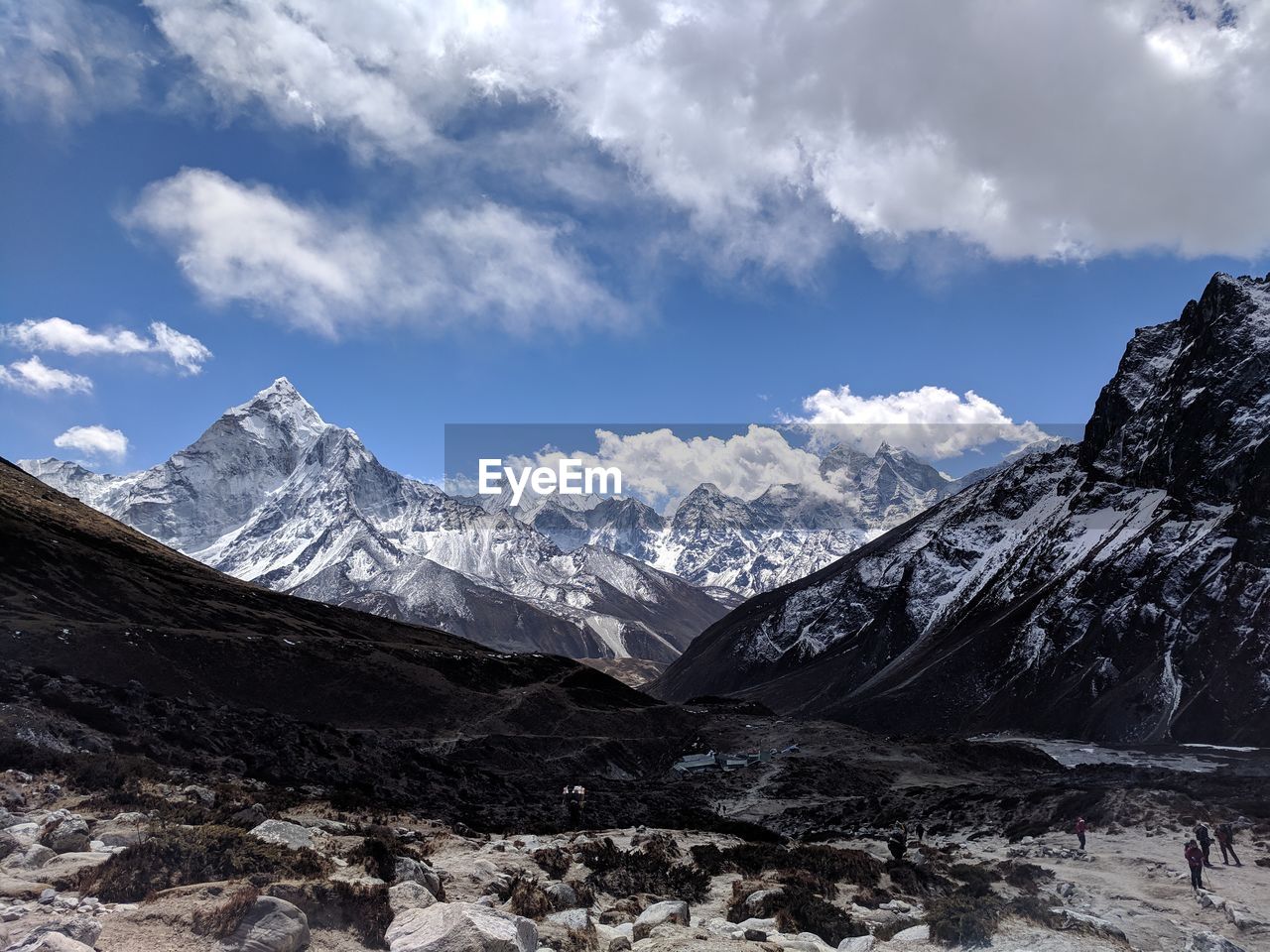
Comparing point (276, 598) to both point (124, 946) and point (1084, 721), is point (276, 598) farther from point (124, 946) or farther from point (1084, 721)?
point (1084, 721)

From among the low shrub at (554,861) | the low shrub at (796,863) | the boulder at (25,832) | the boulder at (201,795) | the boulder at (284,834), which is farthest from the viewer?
the low shrub at (796,863)

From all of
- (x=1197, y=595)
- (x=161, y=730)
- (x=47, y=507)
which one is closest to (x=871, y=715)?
(x=1197, y=595)

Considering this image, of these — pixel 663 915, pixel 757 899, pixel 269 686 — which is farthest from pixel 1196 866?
pixel 269 686

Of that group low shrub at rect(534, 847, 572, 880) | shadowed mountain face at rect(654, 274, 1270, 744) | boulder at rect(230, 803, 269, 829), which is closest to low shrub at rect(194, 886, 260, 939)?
boulder at rect(230, 803, 269, 829)

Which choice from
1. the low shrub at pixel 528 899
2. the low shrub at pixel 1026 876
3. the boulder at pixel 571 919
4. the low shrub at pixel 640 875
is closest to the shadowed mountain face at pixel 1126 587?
the low shrub at pixel 1026 876

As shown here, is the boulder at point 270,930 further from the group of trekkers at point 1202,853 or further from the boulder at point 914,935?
the group of trekkers at point 1202,853

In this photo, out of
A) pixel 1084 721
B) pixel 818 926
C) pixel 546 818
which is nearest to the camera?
pixel 818 926
